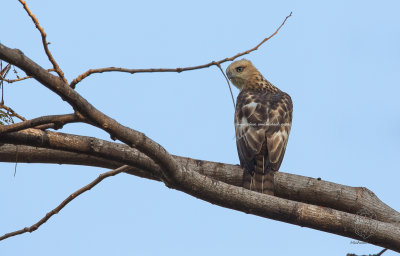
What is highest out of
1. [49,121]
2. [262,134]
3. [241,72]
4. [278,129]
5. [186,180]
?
[241,72]

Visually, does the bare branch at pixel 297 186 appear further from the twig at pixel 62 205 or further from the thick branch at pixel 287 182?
the twig at pixel 62 205

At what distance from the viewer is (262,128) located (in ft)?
24.2

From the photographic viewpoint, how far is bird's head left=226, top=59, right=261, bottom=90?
34.1ft

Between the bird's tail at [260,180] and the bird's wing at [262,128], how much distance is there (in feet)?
0.25

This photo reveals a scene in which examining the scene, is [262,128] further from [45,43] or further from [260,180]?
[45,43]

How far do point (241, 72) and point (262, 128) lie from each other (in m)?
3.28

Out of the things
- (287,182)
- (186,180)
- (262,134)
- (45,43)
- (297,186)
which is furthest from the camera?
(262,134)

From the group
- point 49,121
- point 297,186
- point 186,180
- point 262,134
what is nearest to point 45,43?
point 49,121

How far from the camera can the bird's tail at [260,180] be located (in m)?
6.46

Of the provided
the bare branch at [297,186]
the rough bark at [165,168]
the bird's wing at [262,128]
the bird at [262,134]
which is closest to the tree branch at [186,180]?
the rough bark at [165,168]

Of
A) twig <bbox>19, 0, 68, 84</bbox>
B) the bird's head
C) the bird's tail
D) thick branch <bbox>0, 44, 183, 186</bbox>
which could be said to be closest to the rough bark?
thick branch <bbox>0, 44, 183, 186</bbox>

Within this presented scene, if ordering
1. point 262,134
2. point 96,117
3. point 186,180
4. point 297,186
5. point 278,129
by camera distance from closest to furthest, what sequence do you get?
point 96,117
point 186,180
point 297,186
point 262,134
point 278,129

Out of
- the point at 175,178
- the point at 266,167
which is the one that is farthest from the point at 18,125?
the point at 266,167

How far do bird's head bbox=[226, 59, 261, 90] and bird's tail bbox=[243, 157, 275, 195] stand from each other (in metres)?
3.62
